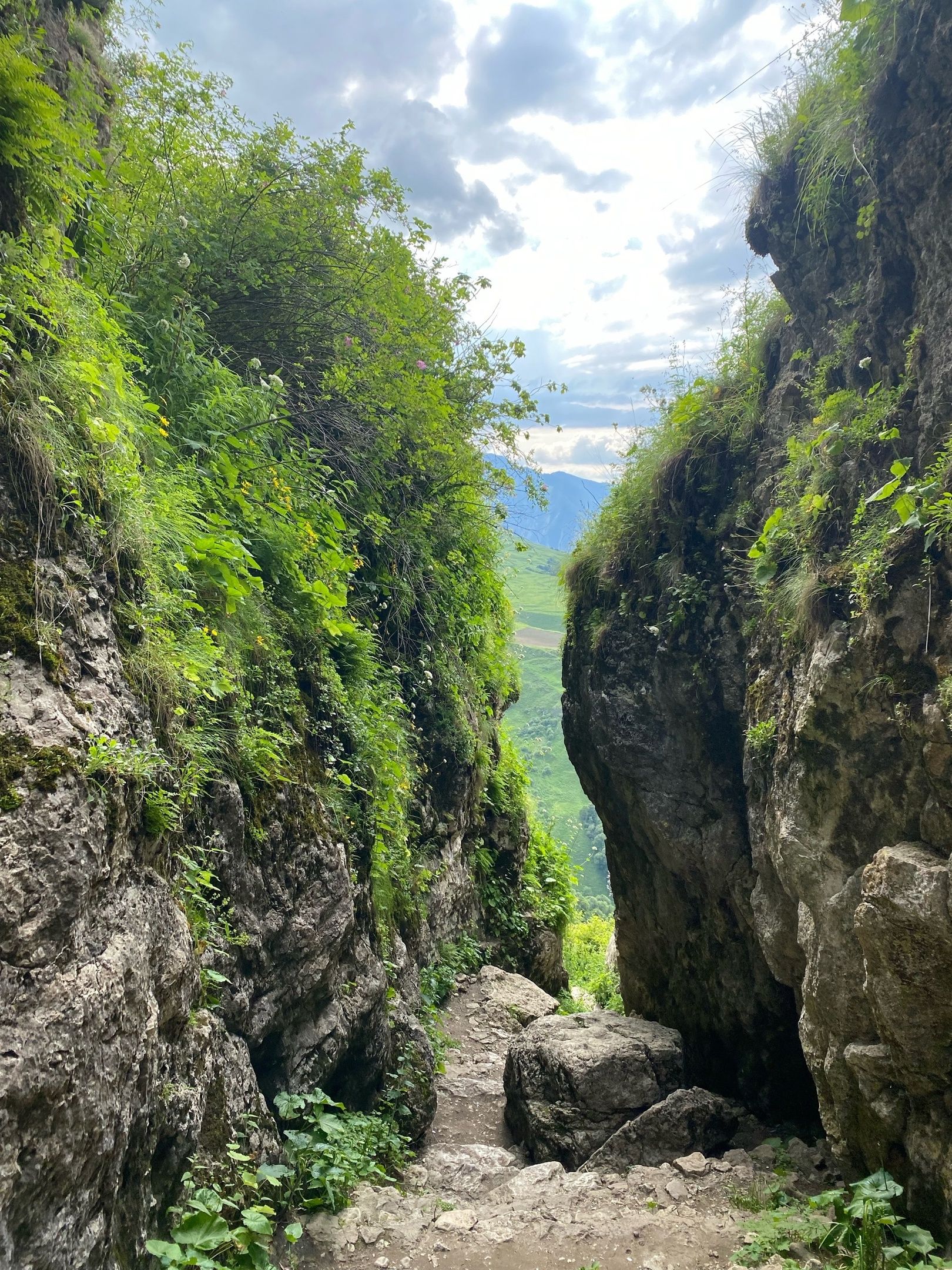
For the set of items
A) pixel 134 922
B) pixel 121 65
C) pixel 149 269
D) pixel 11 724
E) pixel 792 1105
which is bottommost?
pixel 792 1105

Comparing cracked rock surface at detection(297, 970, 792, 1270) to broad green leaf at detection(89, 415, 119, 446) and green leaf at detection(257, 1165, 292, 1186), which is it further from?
broad green leaf at detection(89, 415, 119, 446)

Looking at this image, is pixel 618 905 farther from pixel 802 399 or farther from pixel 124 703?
pixel 124 703

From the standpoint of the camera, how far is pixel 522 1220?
17.0 ft

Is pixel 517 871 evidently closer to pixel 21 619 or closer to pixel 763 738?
pixel 763 738

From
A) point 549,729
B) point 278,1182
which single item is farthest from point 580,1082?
point 549,729

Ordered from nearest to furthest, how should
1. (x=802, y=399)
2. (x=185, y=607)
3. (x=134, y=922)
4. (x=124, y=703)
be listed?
(x=134, y=922), (x=124, y=703), (x=185, y=607), (x=802, y=399)

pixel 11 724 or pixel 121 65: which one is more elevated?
pixel 121 65

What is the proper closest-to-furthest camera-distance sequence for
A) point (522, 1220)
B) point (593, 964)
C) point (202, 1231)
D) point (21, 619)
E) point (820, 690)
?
point (21, 619), point (202, 1231), point (522, 1220), point (820, 690), point (593, 964)

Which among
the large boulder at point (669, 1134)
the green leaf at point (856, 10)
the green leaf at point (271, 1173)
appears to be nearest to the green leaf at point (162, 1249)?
the green leaf at point (271, 1173)

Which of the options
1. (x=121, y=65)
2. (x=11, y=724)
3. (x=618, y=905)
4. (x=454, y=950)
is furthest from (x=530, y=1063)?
(x=121, y=65)

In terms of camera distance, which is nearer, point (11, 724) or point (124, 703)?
point (11, 724)

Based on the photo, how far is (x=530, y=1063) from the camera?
812 cm

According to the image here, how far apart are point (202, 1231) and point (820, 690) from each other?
5.14 m

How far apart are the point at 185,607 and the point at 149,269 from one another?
418 cm
